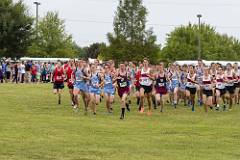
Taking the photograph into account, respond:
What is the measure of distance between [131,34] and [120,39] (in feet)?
11.8

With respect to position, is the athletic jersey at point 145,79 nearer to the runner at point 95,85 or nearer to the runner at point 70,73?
the runner at point 95,85

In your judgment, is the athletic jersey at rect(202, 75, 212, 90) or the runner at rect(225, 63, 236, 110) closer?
the athletic jersey at rect(202, 75, 212, 90)

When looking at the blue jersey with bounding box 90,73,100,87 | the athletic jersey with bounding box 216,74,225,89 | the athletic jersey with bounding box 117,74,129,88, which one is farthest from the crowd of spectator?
the athletic jersey with bounding box 117,74,129,88

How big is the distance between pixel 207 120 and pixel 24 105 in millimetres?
9487

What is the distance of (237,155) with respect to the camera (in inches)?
561

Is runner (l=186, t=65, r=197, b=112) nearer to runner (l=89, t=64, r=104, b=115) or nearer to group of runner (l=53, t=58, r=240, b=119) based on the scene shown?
group of runner (l=53, t=58, r=240, b=119)

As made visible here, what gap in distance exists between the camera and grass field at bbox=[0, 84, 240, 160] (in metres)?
14.0

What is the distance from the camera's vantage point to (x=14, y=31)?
2571 inches

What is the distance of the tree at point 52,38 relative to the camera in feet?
303

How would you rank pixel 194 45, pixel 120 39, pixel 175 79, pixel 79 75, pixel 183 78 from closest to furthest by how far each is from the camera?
pixel 79 75, pixel 175 79, pixel 183 78, pixel 120 39, pixel 194 45

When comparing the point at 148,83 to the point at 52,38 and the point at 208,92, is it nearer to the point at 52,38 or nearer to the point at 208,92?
the point at 208,92

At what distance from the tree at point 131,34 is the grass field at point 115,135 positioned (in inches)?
2382

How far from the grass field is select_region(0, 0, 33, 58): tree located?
127 feet

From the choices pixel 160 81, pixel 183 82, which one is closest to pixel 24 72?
pixel 183 82
